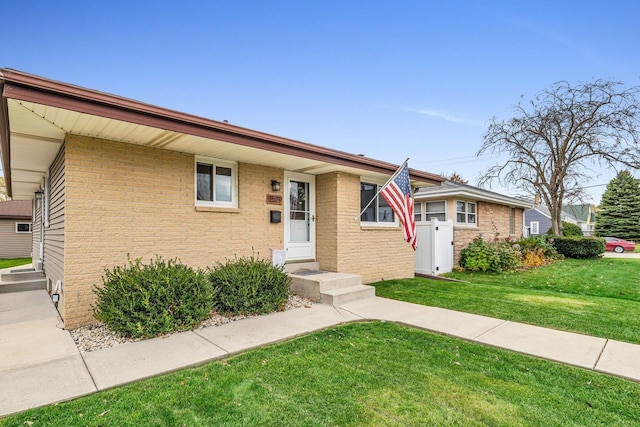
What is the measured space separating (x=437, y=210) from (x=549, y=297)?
5890mm

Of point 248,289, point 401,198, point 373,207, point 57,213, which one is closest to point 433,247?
point 373,207

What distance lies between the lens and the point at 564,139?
18.8 meters

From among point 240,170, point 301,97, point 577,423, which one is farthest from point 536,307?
point 301,97

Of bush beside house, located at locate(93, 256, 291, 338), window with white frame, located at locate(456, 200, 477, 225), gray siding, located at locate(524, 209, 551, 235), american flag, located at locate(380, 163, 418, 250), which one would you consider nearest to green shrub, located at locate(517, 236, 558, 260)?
window with white frame, located at locate(456, 200, 477, 225)

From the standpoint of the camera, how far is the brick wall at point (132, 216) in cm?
473

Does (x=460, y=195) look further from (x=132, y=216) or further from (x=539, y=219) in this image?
(x=539, y=219)

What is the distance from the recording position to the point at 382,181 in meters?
8.87

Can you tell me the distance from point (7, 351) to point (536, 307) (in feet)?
25.6

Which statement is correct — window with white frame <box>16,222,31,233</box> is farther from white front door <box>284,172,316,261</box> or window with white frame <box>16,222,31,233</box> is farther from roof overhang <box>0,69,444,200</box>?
white front door <box>284,172,316,261</box>

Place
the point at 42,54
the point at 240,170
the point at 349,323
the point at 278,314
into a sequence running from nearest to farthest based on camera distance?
the point at 349,323 < the point at 278,314 < the point at 240,170 < the point at 42,54

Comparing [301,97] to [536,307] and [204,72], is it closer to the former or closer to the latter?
[204,72]

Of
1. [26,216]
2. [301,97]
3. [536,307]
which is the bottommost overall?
[536,307]

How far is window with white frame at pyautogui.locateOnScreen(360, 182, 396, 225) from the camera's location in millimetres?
8547

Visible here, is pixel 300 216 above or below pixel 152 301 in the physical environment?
above
